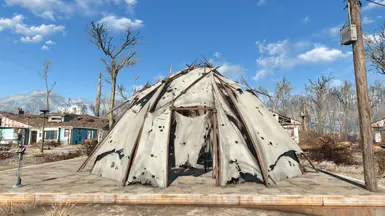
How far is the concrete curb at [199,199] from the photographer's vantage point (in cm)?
589

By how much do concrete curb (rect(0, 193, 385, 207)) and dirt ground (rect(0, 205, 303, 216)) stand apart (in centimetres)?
23

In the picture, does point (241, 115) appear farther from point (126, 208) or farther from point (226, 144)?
point (126, 208)

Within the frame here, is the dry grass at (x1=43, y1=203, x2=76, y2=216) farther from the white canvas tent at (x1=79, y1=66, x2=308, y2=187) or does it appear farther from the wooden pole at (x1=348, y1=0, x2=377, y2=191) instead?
the wooden pole at (x1=348, y1=0, x2=377, y2=191)

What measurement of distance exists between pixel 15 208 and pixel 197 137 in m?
6.02

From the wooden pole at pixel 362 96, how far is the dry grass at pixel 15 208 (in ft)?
30.9

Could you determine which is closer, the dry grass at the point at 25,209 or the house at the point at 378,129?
the dry grass at the point at 25,209

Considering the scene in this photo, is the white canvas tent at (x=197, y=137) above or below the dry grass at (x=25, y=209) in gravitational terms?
above

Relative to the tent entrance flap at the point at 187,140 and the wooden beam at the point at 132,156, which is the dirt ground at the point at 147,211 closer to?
the wooden beam at the point at 132,156

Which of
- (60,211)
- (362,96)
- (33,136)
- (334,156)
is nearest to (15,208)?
(60,211)

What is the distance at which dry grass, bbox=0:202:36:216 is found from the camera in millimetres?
5277

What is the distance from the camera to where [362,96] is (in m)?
7.30

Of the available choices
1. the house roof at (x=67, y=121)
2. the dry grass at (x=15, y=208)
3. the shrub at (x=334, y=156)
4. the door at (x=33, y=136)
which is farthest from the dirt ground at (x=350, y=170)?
the door at (x=33, y=136)

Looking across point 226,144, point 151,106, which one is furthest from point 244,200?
point 151,106

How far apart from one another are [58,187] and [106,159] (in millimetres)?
2273
